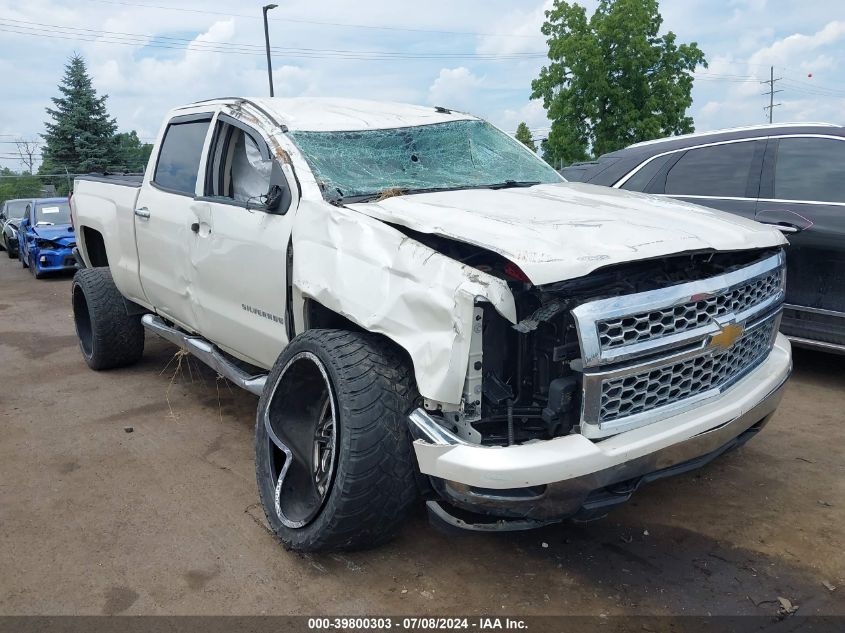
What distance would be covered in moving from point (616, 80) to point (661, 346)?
2132cm

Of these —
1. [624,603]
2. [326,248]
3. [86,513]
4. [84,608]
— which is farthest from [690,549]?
[86,513]

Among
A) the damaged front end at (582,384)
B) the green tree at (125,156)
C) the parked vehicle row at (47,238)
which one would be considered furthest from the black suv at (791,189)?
the green tree at (125,156)

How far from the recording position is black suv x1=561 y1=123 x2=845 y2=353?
193 inches

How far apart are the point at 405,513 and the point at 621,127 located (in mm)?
20815

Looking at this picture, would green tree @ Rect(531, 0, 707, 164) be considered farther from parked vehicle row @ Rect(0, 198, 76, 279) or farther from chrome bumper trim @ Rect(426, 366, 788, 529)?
chrome bumper trim @ Rect(426, 366, 788, 529)

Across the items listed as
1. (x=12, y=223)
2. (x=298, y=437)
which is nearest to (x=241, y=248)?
(x=298, y=437)

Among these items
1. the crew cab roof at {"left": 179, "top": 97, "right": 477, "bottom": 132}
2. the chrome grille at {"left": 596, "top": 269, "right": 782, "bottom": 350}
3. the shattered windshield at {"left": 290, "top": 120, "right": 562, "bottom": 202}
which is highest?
the crew cab roof at {"left": 179, "top": 97, "right": 477, "bottom": 132}

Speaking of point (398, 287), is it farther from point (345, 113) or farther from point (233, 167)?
point (233, 167)

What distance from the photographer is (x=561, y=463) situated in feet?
7.84

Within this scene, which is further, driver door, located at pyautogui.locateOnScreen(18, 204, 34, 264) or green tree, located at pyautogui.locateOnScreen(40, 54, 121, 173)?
green tree, located at pyautogui.locateOnScreen(40, 54, 121, 173)

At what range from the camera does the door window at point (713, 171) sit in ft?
18.0

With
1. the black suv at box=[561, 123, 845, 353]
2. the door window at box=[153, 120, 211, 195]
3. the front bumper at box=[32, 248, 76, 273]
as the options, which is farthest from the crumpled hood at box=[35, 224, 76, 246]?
the black suv at box=[561, 123, 845, 353]

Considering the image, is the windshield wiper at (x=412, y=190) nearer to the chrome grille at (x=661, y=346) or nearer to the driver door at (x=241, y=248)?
the driver door at (x=241, y=248)

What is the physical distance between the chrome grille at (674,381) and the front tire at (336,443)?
0.76 meters
